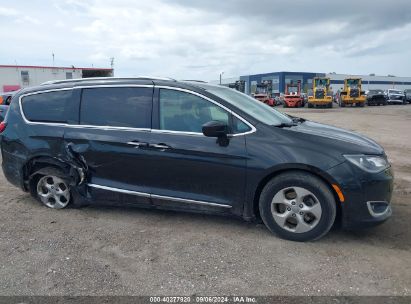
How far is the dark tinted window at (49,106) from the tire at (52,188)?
68 centimetres

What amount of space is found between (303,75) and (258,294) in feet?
228

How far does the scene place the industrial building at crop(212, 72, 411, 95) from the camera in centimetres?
6625

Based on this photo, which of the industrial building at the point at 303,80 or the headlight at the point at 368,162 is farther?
the industrial building at the point at 303,80

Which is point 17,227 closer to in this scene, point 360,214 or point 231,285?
point 231,285

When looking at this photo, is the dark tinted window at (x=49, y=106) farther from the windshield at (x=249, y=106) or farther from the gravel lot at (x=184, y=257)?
the windshield at (x=249, y=106)

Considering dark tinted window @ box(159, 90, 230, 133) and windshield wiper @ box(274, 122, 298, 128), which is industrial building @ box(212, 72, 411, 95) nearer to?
windshield wiper @ box(274, 122, 298, 128)

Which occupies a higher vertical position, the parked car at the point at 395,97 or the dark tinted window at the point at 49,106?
the parked car at the point at 395,97

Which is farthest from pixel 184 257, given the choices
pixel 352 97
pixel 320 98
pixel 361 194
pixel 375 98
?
pixel 375 98

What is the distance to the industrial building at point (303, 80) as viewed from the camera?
66.2 meters

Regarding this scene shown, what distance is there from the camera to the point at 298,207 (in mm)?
3857

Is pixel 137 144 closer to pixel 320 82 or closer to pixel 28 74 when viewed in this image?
pixel 320 82


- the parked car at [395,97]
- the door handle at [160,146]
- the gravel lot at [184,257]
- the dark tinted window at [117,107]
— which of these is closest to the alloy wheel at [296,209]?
the gravel lot at [184,257]

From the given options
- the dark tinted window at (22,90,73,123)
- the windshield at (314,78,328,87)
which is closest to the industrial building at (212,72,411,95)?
the windshield at (314,78,328,87)

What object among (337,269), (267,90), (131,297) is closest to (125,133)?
(131,297)
